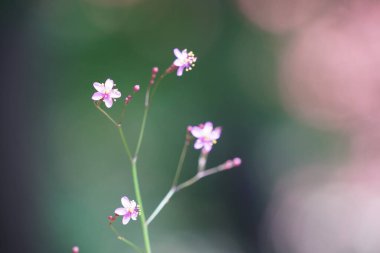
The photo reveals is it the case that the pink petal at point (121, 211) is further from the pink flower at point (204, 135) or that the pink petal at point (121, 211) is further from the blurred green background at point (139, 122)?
the blurred green background at point (139, 122)

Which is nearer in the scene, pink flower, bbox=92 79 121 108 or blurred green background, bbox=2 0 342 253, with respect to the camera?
pink flower, bbox=92 79 121 108

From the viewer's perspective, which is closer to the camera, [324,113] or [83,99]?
[83,99]

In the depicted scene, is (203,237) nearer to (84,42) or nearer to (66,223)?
(66,223)

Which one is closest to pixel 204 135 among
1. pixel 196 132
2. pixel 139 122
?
pixel 196 132

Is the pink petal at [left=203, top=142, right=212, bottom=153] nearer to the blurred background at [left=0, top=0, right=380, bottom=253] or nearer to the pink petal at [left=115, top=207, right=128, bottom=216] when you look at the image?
the pink petal at [left=115, top=207, right=128, bottom=216]

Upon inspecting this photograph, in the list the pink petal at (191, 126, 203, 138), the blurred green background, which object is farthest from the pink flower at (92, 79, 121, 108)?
the blurred green background

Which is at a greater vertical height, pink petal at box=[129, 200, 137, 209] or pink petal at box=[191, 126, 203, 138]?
pink petal at box=[191, 126, 203, 138]

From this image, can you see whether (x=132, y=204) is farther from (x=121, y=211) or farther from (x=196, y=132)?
(x=196, y=132)

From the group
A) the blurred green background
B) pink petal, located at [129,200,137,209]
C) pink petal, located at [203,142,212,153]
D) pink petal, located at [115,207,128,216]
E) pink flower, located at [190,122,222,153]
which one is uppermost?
the blurred green background

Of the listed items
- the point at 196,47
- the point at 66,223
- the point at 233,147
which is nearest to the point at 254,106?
the point at 233,147
